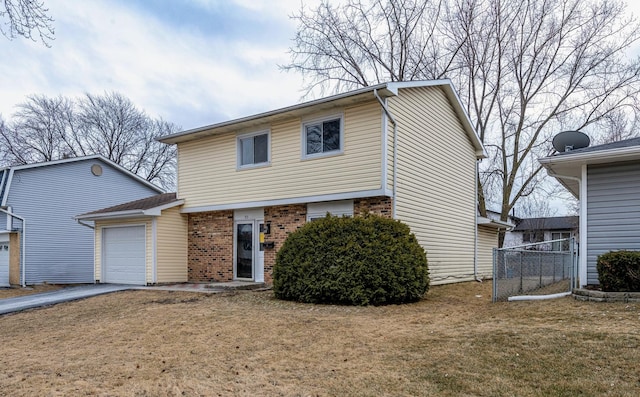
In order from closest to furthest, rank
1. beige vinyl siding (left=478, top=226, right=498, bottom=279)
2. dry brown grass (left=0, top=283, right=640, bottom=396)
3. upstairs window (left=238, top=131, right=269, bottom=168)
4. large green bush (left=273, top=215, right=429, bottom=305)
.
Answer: dry brown grass (left=0, top=283, right=640, bottom=396)
large green bush (left=273, top=215, right=429, bottom=305)
upstairs window (left=238, top=131, right=269, bottom=168)
beige vinyl siding (left=478, top=226, right=498, bottom=279)

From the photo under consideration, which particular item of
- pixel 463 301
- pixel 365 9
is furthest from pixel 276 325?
pixel 365 9

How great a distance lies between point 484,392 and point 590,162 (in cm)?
646

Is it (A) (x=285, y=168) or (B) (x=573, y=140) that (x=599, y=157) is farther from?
(A) (x=285, y=168)

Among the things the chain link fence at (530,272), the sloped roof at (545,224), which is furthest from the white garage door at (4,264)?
the sloped roof at (545,224)

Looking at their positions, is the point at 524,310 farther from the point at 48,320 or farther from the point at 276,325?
the point at 48,320

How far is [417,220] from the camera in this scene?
1225cm

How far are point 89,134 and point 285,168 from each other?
25.2 m

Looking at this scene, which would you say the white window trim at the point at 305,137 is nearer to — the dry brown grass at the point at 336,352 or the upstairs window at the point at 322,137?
the upstairs window at the point at 322,137

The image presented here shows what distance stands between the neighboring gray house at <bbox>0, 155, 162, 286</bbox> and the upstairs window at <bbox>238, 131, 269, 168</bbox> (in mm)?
9510

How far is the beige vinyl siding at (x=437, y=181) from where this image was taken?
39.2 feet

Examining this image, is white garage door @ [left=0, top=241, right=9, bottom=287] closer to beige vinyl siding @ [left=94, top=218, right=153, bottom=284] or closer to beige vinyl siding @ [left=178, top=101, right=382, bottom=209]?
beige vinyl siding @ [left=94, top=218, right=153, bottom=284]

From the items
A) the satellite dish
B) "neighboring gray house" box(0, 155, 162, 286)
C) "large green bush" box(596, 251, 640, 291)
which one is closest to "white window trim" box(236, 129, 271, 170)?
the satellite dish

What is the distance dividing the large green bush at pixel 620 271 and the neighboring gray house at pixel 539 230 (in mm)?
31148

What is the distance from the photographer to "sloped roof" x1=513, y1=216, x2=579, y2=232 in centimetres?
3794
